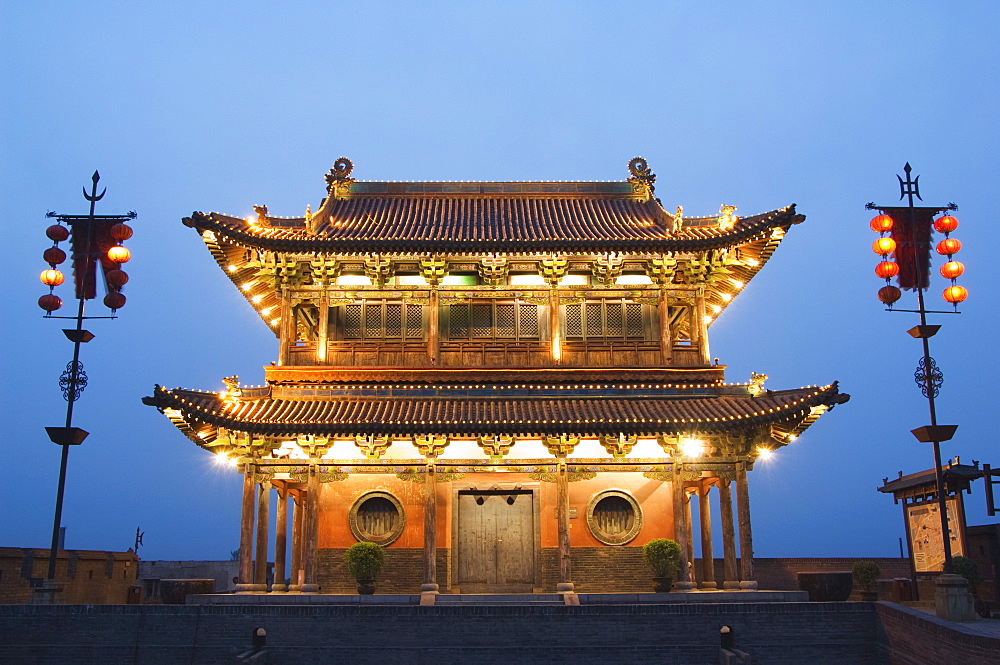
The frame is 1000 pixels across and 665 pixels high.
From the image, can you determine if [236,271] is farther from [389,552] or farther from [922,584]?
[922,584]

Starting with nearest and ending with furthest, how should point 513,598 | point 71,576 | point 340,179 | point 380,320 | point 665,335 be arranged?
point 513,598
point 665,335
point 71,576
point 380,320
point 340,179

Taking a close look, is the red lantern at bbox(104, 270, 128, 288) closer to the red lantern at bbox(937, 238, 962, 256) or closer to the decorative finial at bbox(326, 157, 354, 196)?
the decorative finial at bbox(326, 157, 354, 196)

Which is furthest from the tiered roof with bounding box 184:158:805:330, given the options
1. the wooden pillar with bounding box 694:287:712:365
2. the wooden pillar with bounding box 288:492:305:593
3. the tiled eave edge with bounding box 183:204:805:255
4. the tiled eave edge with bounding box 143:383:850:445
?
the wooden pillar with bounding box 288:492:305:593

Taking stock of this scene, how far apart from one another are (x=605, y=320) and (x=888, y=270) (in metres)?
7.48

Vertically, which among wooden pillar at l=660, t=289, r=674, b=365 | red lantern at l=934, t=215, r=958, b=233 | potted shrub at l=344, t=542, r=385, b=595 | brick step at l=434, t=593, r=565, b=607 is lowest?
brick step at l=434, t=593, r=565, b=607

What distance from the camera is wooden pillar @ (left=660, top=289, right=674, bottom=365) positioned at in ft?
72.3

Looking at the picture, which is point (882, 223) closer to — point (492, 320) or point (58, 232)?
point (492, 320)

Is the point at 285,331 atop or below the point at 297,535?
atop

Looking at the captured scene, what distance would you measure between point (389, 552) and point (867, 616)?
36.5ft

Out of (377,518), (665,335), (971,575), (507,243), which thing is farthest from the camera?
(665,335)

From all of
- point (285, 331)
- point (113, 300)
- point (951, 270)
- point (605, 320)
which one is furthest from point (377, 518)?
point (951, 270)

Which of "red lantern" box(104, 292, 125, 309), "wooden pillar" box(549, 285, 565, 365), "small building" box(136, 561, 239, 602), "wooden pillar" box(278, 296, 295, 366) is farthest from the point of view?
"small building" box(136, 561, 239, 602)

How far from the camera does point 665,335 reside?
22.3m

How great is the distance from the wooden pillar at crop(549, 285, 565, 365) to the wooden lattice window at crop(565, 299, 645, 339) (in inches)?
21.7
